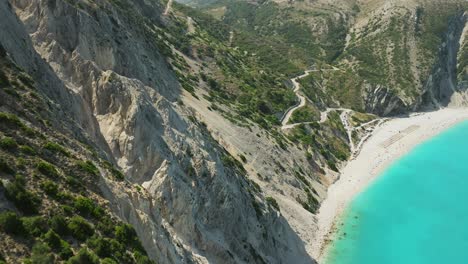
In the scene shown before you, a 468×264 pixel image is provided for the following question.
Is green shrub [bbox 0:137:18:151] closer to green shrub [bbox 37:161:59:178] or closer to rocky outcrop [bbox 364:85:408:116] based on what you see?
green shrub [bbox 37:161:59:178]

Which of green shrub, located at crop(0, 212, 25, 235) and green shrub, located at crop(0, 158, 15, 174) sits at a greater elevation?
green shrub, located at crop(0, 158, 15, 174)

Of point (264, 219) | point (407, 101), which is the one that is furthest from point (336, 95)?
point (264, 219)

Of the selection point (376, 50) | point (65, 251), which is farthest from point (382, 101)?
point (65, 251)

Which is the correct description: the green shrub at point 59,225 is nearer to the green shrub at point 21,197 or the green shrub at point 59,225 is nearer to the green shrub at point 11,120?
the green shrub at point 21,197

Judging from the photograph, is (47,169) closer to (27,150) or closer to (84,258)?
(27,150)

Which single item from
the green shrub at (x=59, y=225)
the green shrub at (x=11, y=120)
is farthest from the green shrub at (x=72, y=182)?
the green shrub at (x=11, y=120)

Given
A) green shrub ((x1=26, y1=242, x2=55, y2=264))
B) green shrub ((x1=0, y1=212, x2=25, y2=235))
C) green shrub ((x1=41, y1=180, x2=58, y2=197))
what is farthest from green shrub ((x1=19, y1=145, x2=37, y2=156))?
green shrub ((x1=26, y1=242, x2=55, y2=264))
